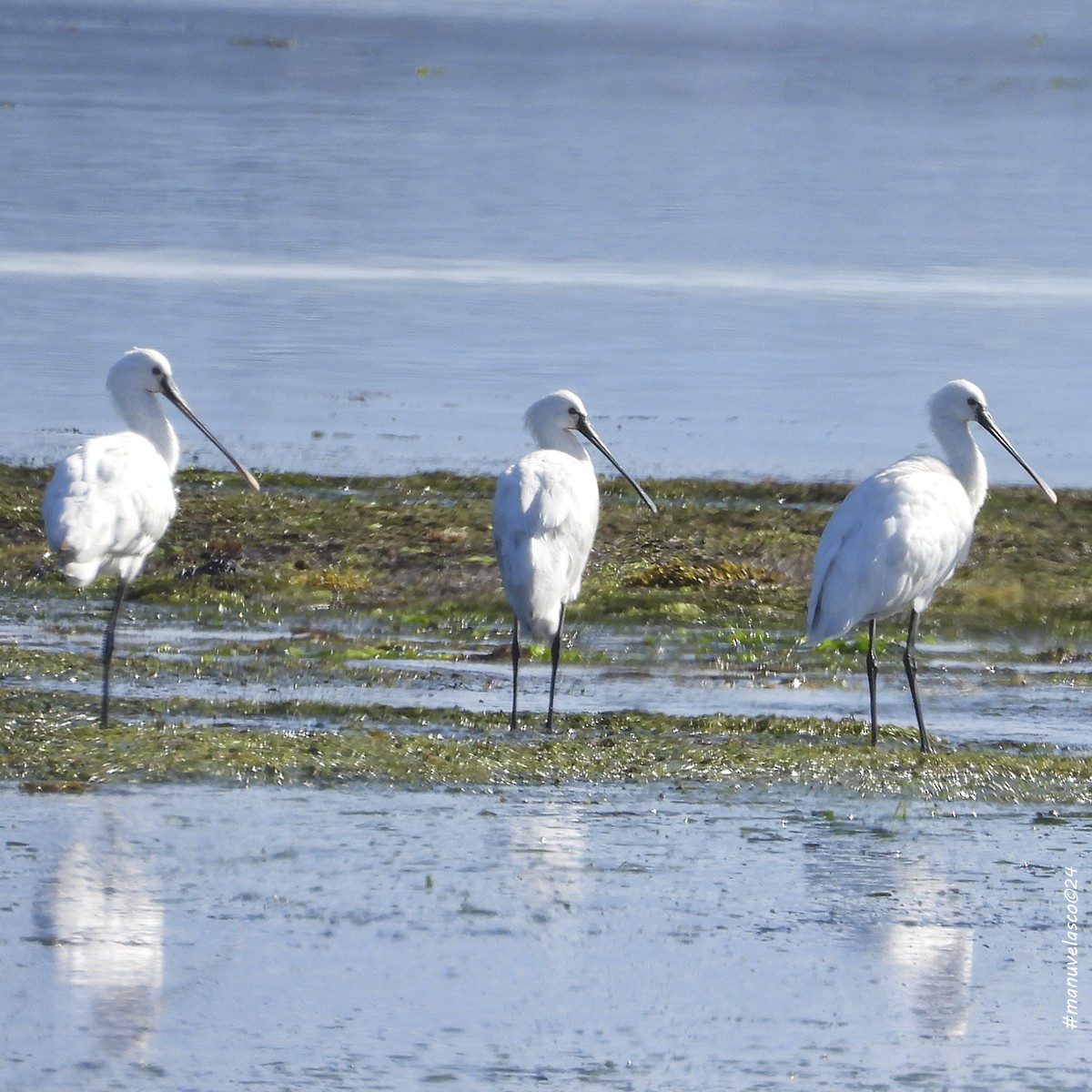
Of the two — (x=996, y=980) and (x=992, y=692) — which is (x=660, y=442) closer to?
(x=992, y=692)

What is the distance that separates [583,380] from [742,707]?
9.45 meters

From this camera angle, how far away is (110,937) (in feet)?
20.5

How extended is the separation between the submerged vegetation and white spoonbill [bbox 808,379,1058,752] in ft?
1.42

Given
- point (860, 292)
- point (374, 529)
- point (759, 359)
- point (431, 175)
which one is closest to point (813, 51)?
point (431, 175)

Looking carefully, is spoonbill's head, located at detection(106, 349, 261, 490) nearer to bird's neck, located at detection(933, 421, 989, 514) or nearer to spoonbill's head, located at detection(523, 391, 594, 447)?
spoonbill's head, located at detection(523, 391, 594, 447)

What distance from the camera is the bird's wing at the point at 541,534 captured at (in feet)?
32.7

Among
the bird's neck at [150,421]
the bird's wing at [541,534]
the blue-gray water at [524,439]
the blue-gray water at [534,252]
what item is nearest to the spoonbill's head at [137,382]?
the bird's neck at [150,421]

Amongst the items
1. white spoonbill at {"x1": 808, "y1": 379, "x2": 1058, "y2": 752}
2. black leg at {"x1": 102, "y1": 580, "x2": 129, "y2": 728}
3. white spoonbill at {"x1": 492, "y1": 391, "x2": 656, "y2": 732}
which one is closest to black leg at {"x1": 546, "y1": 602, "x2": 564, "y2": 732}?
white spoonbill at {"x1": 492, "y1": 391, "x2": 656, "y2": 732}

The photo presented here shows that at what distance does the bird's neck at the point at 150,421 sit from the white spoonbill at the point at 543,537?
70.8 inches

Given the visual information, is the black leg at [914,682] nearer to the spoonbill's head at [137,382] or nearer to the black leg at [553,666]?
the black leg at [553,666]

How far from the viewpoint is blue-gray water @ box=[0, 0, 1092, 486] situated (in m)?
17.4

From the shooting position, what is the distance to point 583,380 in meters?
19.1

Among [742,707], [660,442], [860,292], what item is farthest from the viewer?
[860,292]

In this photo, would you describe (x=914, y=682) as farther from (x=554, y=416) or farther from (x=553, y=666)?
(x=554, y=416)
